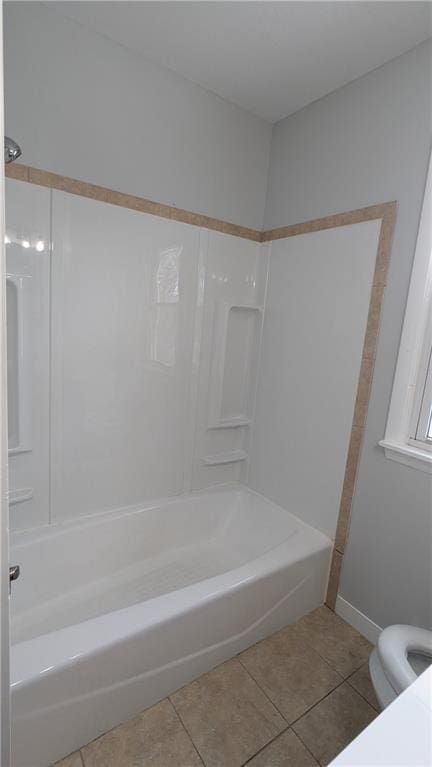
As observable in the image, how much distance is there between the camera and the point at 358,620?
1.76 meters

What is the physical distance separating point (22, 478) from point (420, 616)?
6.13 ft

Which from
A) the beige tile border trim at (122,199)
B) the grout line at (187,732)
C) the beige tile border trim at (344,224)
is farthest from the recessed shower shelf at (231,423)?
the grout line at (187,732)

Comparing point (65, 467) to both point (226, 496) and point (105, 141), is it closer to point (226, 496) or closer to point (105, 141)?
point (226, 496)

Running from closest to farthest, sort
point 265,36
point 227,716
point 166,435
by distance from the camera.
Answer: point 227,716, point 265,36, point 166,435

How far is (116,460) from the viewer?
6.32ft

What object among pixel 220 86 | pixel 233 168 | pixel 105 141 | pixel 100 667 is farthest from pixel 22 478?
pixel 220 86

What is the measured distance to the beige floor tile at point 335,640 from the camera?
5.22 feet

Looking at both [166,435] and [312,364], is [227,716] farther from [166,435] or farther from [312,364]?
[312,364]

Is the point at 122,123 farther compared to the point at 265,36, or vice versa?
the point at 122,123

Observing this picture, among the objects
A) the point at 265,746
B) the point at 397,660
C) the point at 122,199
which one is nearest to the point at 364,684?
the point at 265,746

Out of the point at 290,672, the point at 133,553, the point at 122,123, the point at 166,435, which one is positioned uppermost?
the point at 122,123

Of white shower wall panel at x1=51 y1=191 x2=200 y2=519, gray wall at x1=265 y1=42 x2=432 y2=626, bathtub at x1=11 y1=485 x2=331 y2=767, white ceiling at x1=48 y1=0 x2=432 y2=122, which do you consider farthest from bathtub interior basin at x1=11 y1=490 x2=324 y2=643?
white ceiling at x1=48 y1=0 x2=432 y2=122

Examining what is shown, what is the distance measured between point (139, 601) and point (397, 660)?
1195mm

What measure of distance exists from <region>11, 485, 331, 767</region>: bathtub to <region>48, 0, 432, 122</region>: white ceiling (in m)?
2.26
